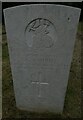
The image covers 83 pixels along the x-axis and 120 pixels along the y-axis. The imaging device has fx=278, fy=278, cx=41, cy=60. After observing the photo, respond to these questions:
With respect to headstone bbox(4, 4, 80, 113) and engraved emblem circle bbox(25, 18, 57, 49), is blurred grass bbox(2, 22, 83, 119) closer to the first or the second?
headstone bbox(4, 4, 80, 113)

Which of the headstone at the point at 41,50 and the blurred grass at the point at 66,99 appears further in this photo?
the blurred grass at the point at 66,99

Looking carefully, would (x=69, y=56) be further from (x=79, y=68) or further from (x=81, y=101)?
(x=79, y=68)

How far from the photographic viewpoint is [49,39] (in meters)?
3.65

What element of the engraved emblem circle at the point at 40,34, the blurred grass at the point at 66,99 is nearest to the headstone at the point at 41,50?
the engraved emblem circle at the point at 40,34

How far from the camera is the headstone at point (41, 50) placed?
348 centimetres

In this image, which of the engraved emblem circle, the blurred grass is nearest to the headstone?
the engraved emblem circle

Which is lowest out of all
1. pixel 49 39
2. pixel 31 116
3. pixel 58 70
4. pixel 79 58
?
pixel 31 116

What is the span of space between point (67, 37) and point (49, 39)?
24cm

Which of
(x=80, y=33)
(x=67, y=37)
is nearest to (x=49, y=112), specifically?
(x=67, y=37)

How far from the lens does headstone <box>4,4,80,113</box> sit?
348 centimetres

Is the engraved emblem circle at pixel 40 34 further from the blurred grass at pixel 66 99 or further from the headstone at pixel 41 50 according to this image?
the blurred grass at pixel 66 99

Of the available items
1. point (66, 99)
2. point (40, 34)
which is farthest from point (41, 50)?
point (66, 99)

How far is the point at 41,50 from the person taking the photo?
3.73 meters

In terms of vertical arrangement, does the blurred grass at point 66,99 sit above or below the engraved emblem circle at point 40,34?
below
